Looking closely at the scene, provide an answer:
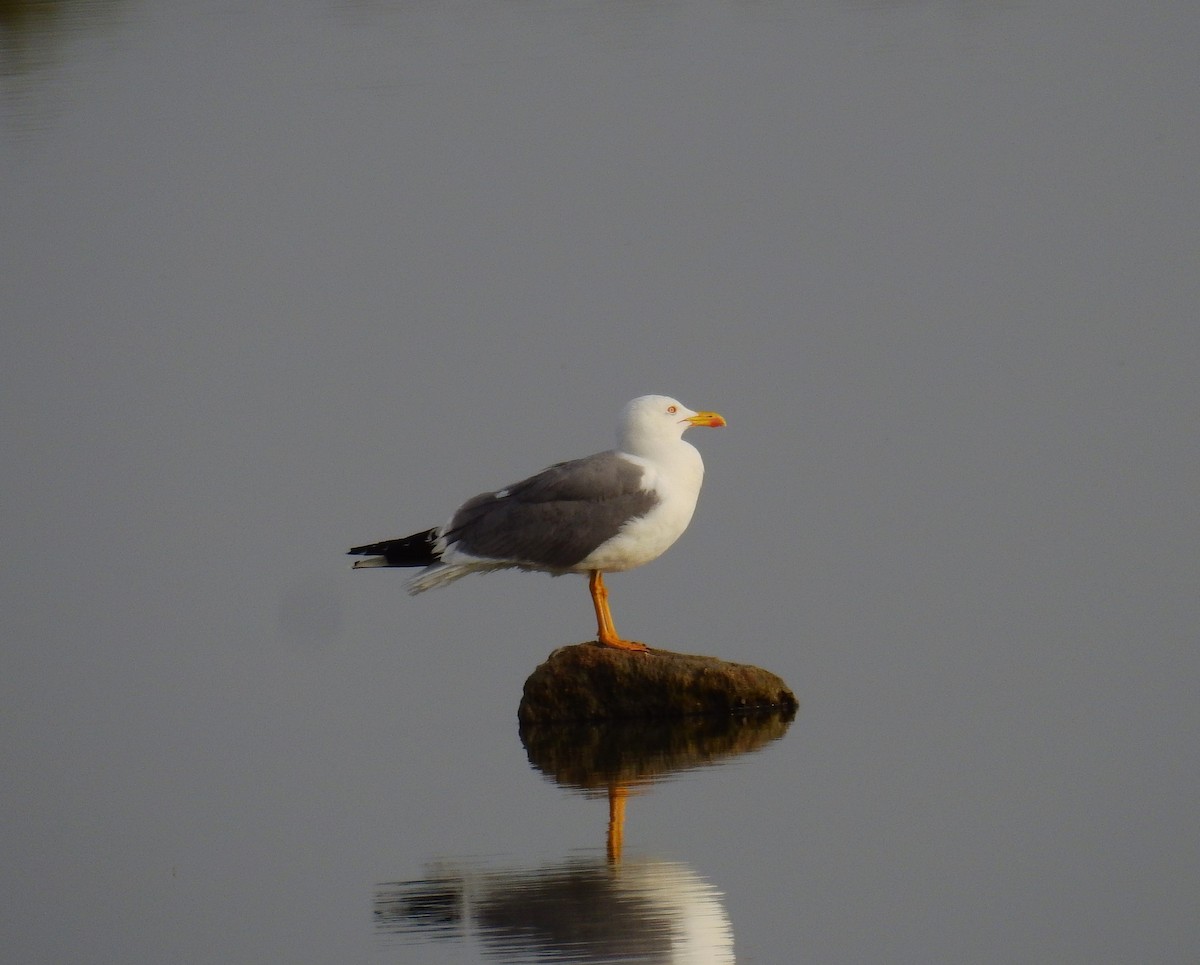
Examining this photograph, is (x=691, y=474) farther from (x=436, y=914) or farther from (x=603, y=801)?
(x=436, y=914)

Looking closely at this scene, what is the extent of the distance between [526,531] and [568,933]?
3.35 m

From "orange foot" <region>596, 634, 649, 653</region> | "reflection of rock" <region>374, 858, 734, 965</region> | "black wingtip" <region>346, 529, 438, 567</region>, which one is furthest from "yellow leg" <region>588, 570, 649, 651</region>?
"reflection of rock" <region>374, 858, 734, 965</region>

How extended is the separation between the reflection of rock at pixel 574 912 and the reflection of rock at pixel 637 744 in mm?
1135

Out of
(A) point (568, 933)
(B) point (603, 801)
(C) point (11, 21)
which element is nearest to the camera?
(A) point (568, 933)

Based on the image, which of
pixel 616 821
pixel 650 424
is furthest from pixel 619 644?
pixel 616 821

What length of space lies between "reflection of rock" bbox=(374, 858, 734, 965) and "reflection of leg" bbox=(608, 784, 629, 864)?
4.3 inches

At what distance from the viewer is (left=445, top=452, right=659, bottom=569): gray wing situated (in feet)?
33.5

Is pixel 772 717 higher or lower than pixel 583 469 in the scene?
lower

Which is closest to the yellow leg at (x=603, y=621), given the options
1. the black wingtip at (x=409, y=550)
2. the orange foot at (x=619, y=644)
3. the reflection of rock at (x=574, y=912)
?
the orange foot at (x=619, y=644)

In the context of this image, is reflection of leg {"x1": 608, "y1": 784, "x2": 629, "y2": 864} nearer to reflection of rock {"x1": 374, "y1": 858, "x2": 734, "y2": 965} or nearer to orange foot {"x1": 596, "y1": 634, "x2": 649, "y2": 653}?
reflection of rock {"x1": 374, "y1": 858, "x2": 734, "y2": 965}

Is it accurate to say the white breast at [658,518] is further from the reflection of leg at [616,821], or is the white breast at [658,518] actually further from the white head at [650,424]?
the reflection of leg at [616,821]

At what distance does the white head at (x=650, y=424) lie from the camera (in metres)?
10.5

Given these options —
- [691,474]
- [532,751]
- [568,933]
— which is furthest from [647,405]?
[568,933]

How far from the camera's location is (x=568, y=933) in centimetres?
732
